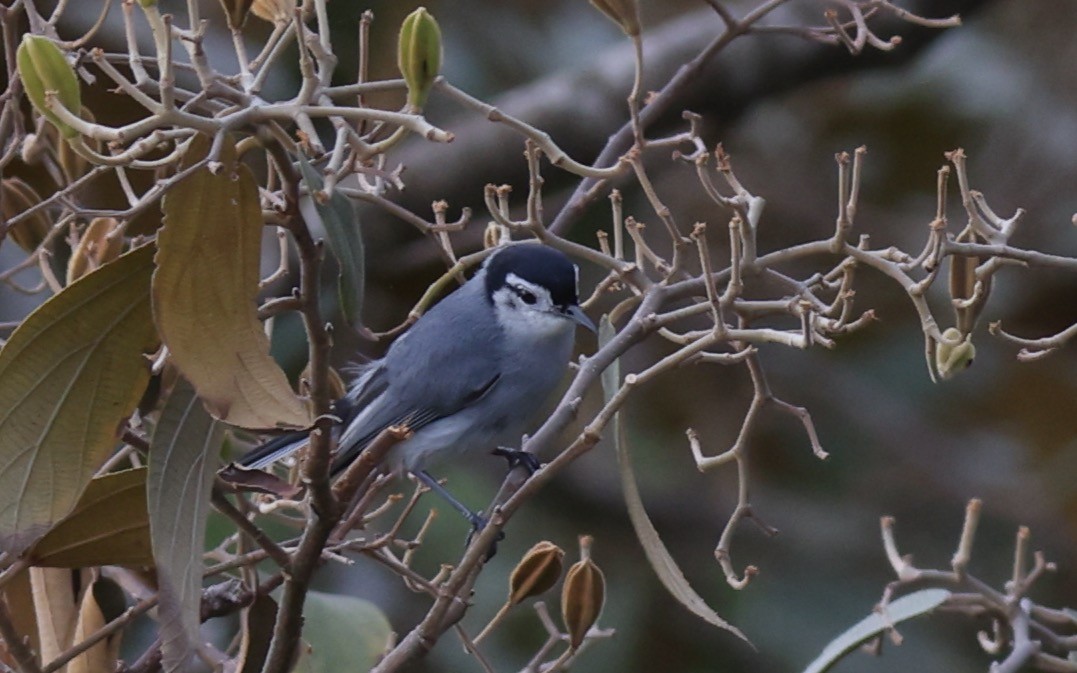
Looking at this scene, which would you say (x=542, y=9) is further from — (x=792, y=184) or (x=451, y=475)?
(x=451, y=475)

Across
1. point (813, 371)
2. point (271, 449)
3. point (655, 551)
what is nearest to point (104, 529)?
point (655, 551)

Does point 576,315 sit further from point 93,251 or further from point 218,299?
point 218,299

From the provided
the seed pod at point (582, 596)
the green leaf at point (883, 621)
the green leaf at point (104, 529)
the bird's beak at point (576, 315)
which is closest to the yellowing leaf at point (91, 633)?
the green leaf at point (104, 529)

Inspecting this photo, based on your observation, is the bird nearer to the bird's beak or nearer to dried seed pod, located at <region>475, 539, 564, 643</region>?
the bird's beak

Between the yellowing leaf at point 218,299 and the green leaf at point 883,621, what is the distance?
24.1 inches

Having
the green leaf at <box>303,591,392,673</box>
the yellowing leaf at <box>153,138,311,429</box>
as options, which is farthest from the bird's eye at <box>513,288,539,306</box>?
the yellowing leaf at <box>153,138,311,429</box>

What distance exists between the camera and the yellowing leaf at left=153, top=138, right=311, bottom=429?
103cm

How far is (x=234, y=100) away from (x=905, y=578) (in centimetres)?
80

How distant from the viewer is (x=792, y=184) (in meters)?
3.70

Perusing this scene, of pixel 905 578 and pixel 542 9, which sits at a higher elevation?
pixel 905 578

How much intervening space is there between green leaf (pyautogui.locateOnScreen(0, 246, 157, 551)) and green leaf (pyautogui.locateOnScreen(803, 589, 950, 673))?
0.70 metres

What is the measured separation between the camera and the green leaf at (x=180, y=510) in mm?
1022

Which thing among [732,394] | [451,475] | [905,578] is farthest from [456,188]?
[905,578]

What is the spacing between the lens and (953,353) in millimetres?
1200
